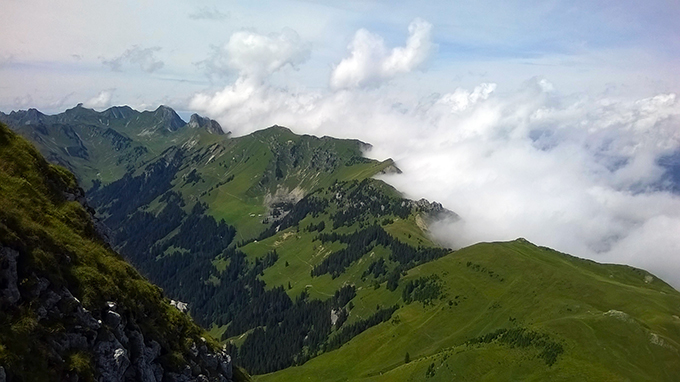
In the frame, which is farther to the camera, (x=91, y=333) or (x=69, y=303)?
(x=91, y=333)

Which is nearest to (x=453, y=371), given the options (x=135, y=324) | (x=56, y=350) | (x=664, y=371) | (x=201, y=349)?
(x=664, y=371)

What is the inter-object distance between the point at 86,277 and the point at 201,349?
21.7 m

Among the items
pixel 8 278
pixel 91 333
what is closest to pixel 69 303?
pixel 91 333

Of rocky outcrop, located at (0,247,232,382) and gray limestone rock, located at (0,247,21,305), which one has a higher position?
gray limestone rock, located at (0,247,21,305)

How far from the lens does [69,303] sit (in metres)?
44.1

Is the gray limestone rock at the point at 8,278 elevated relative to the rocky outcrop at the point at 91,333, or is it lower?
elevated

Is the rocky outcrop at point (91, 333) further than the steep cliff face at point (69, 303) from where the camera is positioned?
Yes

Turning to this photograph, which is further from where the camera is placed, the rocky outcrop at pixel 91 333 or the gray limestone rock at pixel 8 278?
the rocky outcrop at pixel 91 333

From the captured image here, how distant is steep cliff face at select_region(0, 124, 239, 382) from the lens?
39.1m

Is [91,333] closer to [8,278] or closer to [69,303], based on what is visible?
[69,303]

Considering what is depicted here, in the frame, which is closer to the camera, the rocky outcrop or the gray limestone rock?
the gray limestone rock

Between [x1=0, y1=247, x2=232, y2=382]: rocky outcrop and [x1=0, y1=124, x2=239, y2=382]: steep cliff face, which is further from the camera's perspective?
[x1=0, y1=247, x2=232, y2=382]: rocky outcrop

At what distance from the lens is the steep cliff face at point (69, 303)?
39.1m

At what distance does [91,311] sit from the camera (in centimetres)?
4678
